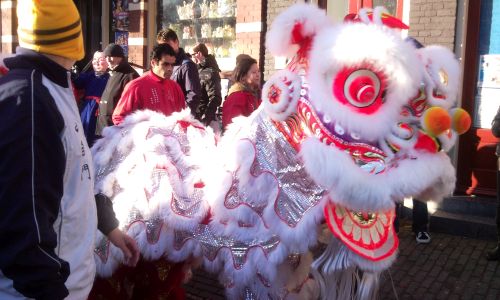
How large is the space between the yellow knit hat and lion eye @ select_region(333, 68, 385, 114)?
4.03 feet

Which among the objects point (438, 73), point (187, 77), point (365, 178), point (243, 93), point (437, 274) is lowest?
point (437, 274)

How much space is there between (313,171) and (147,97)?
2318mm

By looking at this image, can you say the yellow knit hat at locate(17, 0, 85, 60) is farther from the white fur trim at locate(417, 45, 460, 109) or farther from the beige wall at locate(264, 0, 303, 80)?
the beige wall at locate(264, 0, 303, 80)

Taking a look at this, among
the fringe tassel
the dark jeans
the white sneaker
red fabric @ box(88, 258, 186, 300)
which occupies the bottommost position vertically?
the white sneaker

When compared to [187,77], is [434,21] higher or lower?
higher

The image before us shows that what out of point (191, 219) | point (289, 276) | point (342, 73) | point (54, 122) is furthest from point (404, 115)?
point (54, 122)

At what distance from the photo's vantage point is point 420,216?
18.2ft

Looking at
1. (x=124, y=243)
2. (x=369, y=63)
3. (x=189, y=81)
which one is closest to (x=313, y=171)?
(x=369, y=63)

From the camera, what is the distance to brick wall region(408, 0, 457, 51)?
6.11 metres

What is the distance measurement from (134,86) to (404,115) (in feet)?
8.29

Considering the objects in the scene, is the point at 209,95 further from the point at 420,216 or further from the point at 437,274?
the point at 437,274

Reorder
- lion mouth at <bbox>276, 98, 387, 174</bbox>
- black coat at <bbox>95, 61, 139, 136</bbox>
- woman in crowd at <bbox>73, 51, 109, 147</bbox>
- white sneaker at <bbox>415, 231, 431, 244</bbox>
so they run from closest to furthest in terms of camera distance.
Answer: lion mouth at <bbox>276, 98, 387, 174</bbox> → black coat at <bbox>95, 61, 139, 136</bbox> → white sneaker at <bbox>415, 231, 431, 244</bbox> → woman in crowd at <bbox>73, 51, 109, 147</bbox>

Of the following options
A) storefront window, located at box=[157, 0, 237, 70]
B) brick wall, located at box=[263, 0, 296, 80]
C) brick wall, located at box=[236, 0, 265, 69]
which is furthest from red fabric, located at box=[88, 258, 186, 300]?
storefront window, located at box=[157, 0, 237, 70]

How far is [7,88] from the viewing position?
1452 millimetres
